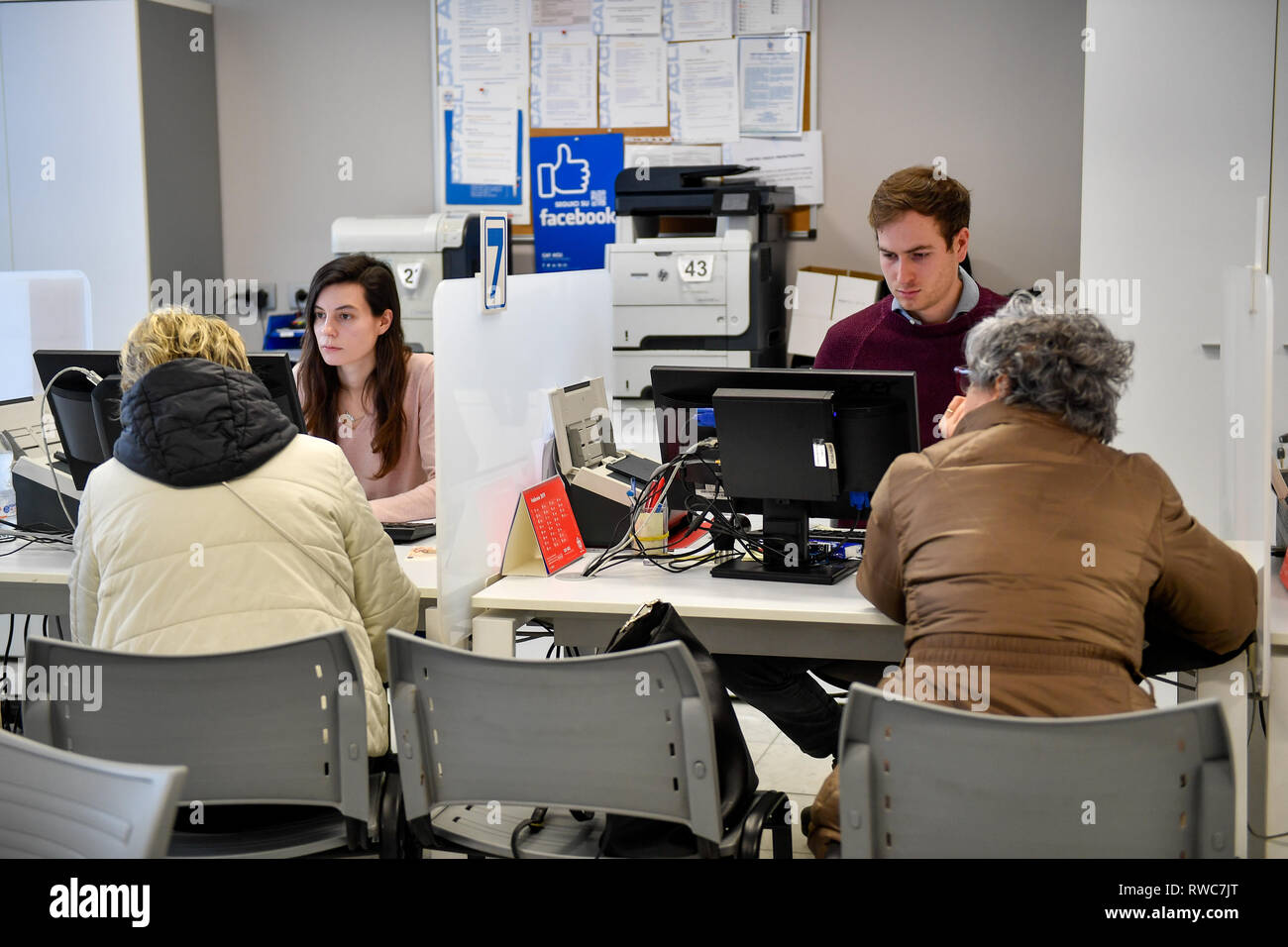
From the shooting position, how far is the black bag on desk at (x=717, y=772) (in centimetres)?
172

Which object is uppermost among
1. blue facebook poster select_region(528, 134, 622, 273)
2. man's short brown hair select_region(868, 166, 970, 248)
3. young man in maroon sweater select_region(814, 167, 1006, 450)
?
blue facebook poster select_region(528, 134, 622, 273)

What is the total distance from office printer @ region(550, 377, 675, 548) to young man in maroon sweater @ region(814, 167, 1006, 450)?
52cm

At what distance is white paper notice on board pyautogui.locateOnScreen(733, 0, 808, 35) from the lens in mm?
4570

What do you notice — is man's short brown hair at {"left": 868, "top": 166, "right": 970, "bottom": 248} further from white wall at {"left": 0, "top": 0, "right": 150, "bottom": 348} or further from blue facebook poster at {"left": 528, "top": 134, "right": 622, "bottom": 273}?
white wall at {"left": 0, "top": 0, "right": 150, "bottom": 348}

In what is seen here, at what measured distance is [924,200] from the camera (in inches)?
107

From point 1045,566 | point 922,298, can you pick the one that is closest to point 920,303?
point 922,298

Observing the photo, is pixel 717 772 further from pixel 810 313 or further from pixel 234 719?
pixel 810 313

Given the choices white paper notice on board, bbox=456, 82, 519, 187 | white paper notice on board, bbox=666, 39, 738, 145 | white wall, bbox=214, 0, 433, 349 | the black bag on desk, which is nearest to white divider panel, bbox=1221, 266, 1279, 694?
the black bag on desk

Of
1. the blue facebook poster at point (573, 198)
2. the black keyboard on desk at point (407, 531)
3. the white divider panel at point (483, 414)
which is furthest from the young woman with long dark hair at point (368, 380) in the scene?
the blue facebook poster at point (573, 198)

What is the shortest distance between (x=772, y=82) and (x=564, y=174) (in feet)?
2.95
